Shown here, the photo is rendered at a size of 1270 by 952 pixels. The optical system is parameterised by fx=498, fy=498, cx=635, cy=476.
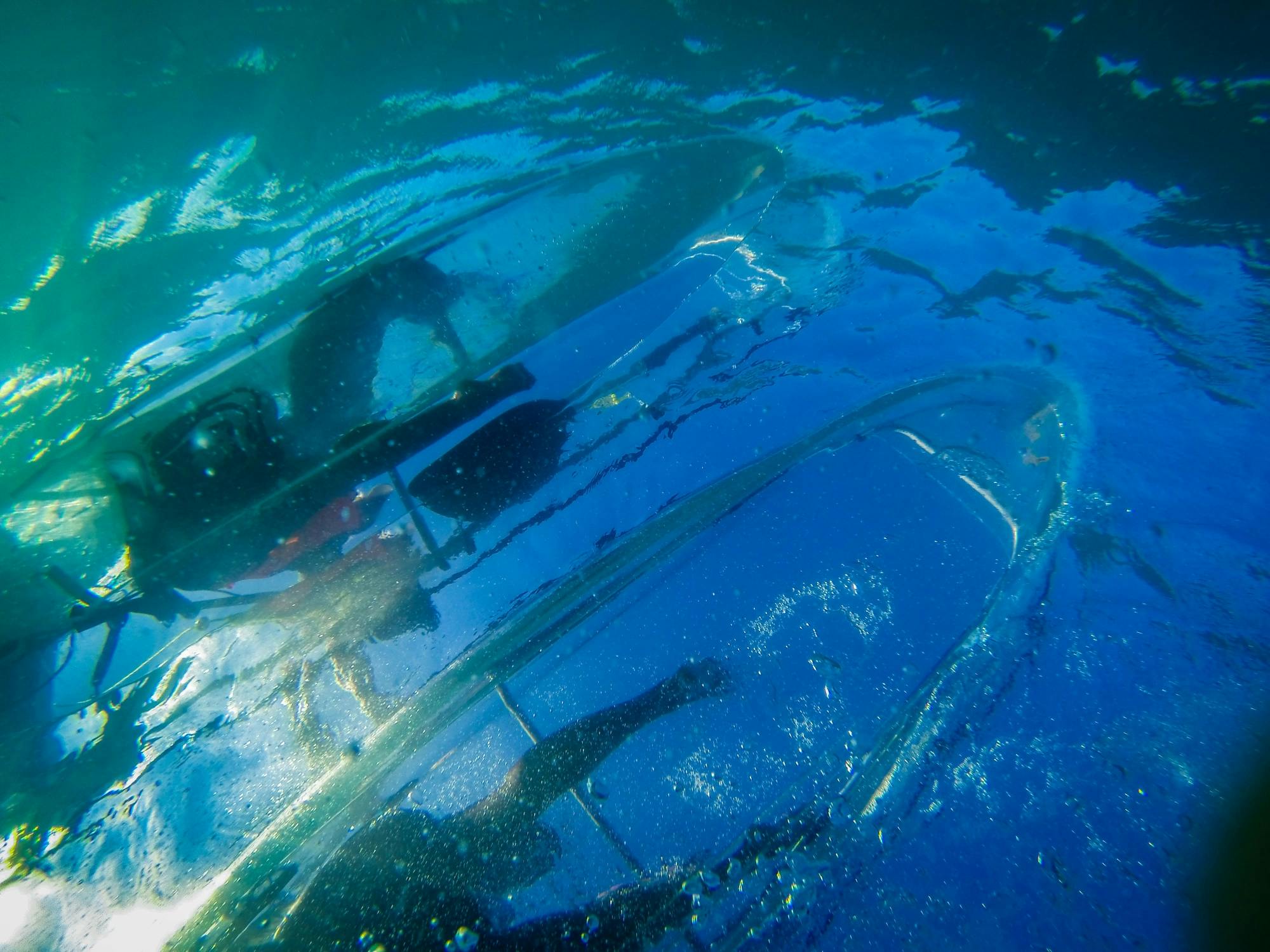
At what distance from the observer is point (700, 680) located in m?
4.08

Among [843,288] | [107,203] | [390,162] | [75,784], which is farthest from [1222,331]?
[75,784]

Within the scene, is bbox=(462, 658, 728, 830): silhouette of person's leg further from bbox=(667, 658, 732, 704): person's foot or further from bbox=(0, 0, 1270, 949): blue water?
bbox=(0, 0, 1270, 949): blue water

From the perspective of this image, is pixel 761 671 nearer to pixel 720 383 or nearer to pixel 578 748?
pixel 578 748

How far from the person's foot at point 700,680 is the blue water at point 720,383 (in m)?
0.12

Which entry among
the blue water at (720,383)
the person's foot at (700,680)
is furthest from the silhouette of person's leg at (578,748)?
the blue water at (720,383)

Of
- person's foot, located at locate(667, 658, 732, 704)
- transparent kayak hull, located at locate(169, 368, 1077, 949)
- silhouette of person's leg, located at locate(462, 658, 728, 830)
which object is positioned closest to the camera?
transparent kayak hull, located at locate(169, 368, 1077, 949)

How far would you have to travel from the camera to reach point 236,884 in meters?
3.68

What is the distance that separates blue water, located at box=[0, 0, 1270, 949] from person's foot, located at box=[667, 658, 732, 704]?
0.12 m

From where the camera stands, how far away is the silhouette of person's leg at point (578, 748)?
3697 mm

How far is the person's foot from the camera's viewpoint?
4.02 meters

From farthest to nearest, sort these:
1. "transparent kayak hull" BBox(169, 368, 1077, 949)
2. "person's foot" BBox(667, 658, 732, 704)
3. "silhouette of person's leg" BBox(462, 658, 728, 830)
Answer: "person's foot" BBox(667, 658, 732, 704), "silhouette of person's leg" BBox(462, 658, 728, 830), "transparent kayak hull" BBox(169, 368, 1077, 949)

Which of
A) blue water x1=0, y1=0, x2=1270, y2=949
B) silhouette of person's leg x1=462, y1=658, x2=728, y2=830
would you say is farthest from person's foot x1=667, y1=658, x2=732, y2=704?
blue water x1=0, y1=0, x2=1270, y2=949

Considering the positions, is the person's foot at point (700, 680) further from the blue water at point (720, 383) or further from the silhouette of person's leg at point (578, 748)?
the blue water at point (720, 383)

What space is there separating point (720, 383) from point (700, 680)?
3.16 meters
